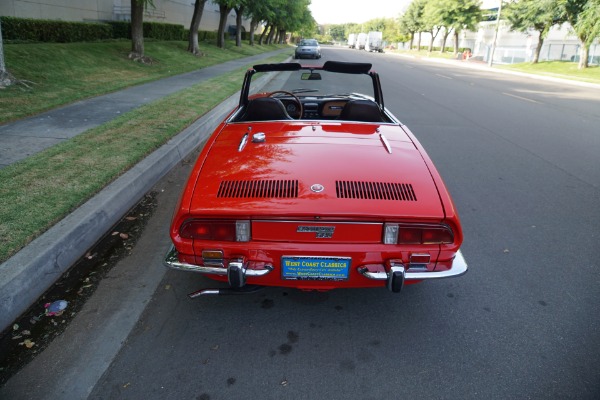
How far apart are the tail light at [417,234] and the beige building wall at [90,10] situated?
1808 cm

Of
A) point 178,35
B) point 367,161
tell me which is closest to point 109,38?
point 178,35

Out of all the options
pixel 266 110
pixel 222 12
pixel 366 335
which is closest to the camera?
pixel 366 335

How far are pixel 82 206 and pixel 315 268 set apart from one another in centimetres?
257

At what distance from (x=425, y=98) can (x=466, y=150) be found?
6620 millimetres

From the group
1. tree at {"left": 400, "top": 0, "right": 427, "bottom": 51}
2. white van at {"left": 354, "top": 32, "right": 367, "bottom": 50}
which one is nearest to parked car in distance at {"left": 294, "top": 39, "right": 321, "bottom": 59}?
white van at {"left": 354, "top": 32, "right": 367, "bottom": 50}

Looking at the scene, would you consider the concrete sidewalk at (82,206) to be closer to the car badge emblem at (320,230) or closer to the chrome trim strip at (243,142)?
the chrome trim strip at (243,142)

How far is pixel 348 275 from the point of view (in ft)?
8.02

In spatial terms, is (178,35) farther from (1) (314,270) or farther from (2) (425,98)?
(1) (314,270)

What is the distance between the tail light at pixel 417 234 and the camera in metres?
2.40

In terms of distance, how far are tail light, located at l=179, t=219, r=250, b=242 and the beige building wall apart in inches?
694

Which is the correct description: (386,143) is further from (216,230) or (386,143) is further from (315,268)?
(216,230)

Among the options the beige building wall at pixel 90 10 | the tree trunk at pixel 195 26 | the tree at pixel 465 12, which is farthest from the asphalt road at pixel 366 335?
the tree at pixel 465 12

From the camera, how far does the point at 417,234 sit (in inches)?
96.1

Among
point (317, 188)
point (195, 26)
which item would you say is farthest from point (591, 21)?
point (317, 188)
